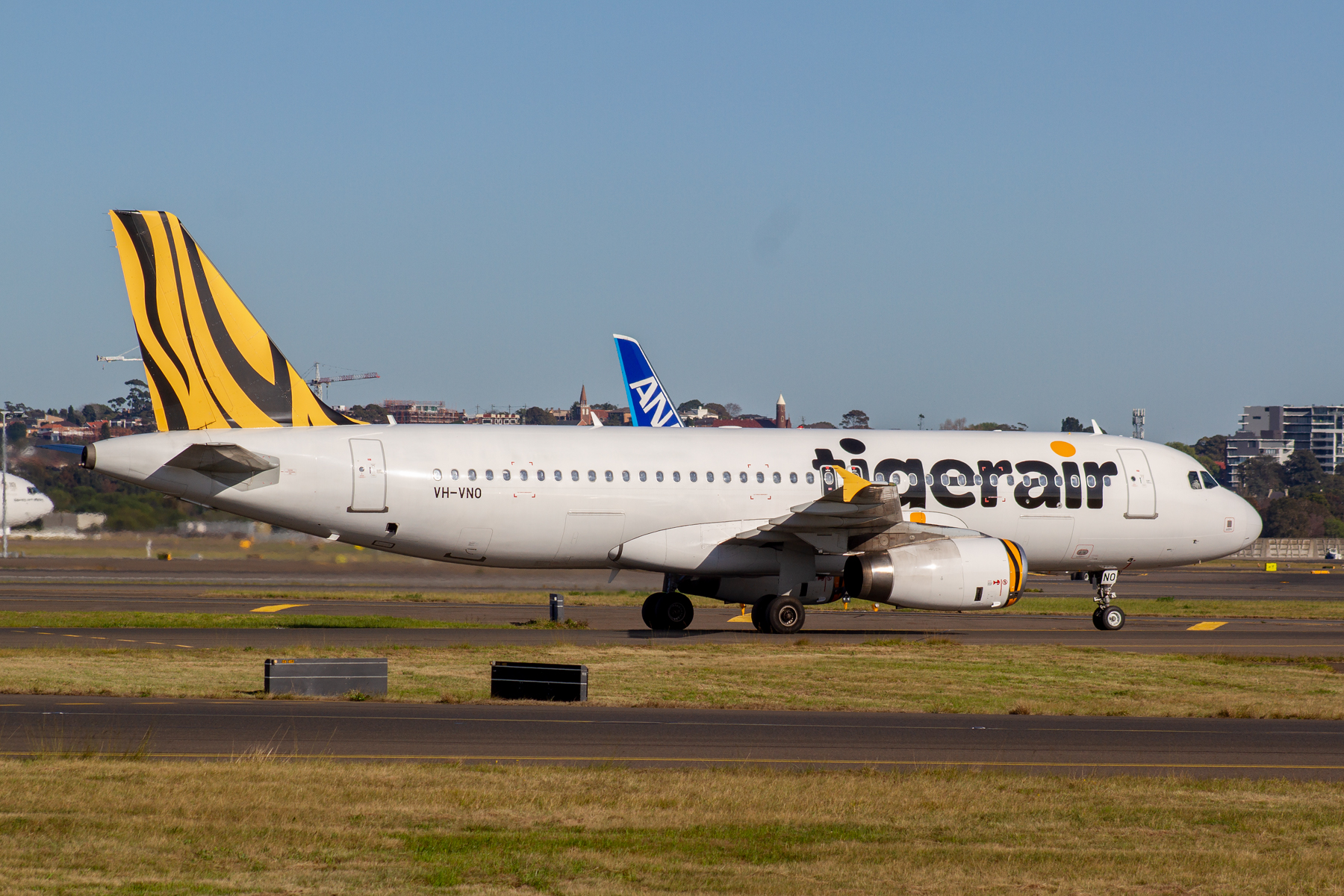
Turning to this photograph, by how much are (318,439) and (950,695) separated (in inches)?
561

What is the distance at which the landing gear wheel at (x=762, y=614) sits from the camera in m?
31.2

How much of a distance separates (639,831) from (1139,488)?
2650 centimetres

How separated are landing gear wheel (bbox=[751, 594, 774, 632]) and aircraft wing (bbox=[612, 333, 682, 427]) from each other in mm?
16681

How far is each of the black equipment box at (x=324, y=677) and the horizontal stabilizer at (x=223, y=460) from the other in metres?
8.66

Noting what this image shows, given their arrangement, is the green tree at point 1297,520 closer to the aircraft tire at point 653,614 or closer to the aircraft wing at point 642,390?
the aircraft wing at point 642,390

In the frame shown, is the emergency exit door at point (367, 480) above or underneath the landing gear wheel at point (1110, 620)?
above

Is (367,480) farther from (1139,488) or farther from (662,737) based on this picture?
(1139,488)

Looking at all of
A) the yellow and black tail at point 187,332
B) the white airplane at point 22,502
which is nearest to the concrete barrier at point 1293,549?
the white airplane at point 22,502

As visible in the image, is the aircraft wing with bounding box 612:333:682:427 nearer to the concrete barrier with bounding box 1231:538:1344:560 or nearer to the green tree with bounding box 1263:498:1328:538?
the concrete barrier with bounding box 1231:538:1344:560

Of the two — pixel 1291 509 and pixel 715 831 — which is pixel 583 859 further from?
pixel 1291 509

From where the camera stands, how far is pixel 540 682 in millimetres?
19719

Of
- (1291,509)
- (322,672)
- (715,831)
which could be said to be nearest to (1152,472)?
(322,672)

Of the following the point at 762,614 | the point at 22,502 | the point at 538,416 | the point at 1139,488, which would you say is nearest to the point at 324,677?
the point at 762,614

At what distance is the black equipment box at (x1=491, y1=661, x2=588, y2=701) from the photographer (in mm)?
19469
